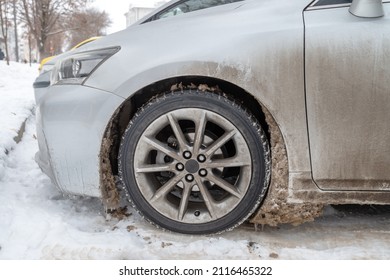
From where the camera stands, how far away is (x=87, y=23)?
30.9 metres

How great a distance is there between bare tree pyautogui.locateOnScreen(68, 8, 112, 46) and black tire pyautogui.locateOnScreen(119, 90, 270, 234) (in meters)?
29.9

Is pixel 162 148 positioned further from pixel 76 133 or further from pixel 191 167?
pixel 76 133

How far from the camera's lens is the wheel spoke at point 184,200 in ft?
6.86

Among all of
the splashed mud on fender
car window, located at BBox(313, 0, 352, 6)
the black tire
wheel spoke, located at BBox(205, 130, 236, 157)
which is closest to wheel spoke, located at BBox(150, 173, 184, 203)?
the black tire

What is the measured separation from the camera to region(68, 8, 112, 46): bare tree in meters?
30.0

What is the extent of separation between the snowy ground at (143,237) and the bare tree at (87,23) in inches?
1165

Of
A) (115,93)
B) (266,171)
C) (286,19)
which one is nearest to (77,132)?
(115,93)

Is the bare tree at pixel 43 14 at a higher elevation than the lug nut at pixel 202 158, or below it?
higher

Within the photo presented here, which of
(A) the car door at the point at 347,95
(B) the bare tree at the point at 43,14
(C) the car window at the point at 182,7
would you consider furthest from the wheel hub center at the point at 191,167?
(B) the bare tree at the point at 43,14

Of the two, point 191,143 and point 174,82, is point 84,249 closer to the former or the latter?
point 191,143

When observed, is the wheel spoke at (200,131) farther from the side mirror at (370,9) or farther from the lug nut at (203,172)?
the side mirror at (370,9)

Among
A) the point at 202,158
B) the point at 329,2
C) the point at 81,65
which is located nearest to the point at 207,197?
the point at 202,158

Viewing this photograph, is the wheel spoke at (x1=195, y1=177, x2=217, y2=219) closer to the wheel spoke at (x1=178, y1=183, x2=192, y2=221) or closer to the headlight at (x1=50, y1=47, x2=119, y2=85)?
the wheel spoke at (x1=178, y1=183, x2=192, y2=221)

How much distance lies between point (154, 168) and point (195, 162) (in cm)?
25
